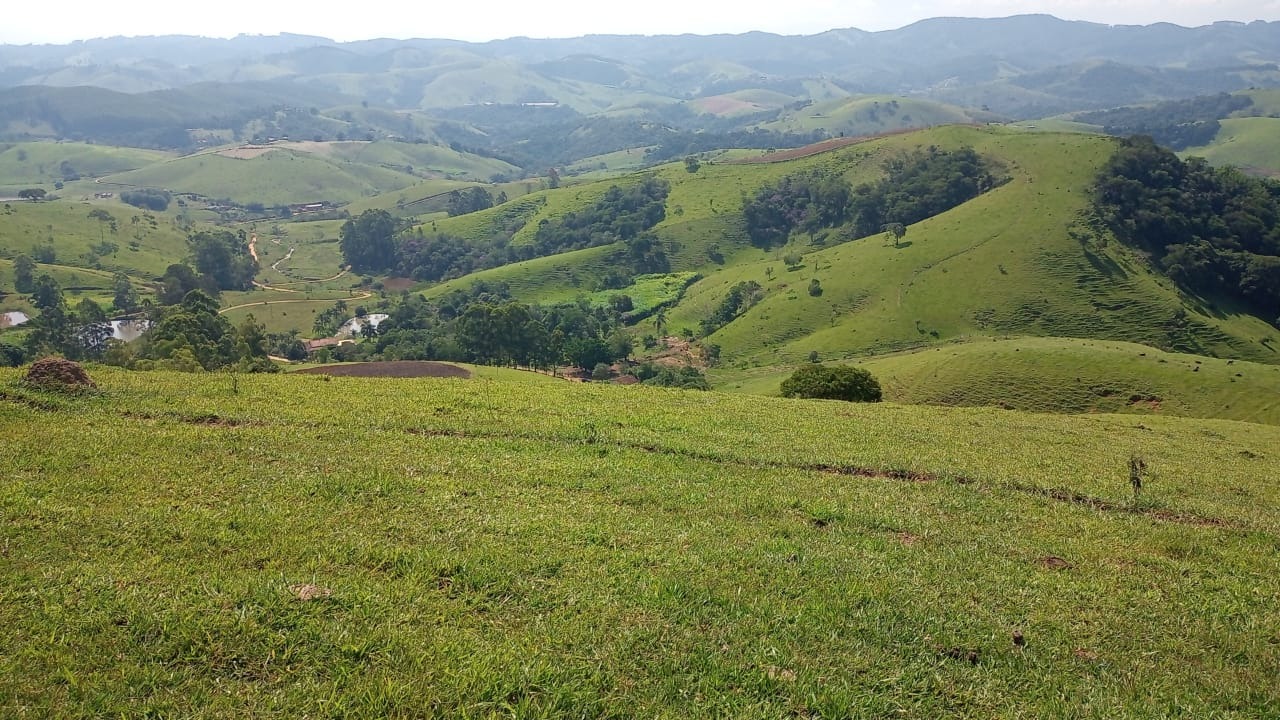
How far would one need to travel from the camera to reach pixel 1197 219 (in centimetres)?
12394

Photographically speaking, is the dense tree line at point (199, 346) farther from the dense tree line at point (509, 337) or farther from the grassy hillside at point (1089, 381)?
the grassy hillside at point (1089, 381)

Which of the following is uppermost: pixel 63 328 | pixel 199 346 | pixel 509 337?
pixel 199 346

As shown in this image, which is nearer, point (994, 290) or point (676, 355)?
point (994, 290)

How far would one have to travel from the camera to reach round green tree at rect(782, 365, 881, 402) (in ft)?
159

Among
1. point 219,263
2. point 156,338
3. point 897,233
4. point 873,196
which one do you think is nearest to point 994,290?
point 897,233

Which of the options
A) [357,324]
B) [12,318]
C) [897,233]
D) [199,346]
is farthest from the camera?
[357,324]

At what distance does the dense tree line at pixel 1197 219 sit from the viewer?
364 feet

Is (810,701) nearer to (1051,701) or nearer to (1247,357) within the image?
(1051,701)

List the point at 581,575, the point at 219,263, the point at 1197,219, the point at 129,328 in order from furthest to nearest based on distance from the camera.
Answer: the point at 219,263 < the point at 129,328 < the point at 1197,219 < the point at 581,575

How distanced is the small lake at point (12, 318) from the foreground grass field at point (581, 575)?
147962 mm

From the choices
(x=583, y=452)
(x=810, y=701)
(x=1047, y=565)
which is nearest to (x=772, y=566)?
(x=810, y=701)

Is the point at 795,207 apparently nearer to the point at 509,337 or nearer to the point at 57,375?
the point at 509,337

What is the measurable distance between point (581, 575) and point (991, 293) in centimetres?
11387

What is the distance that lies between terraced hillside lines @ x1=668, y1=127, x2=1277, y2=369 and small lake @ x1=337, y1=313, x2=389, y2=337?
6949 centimetres
